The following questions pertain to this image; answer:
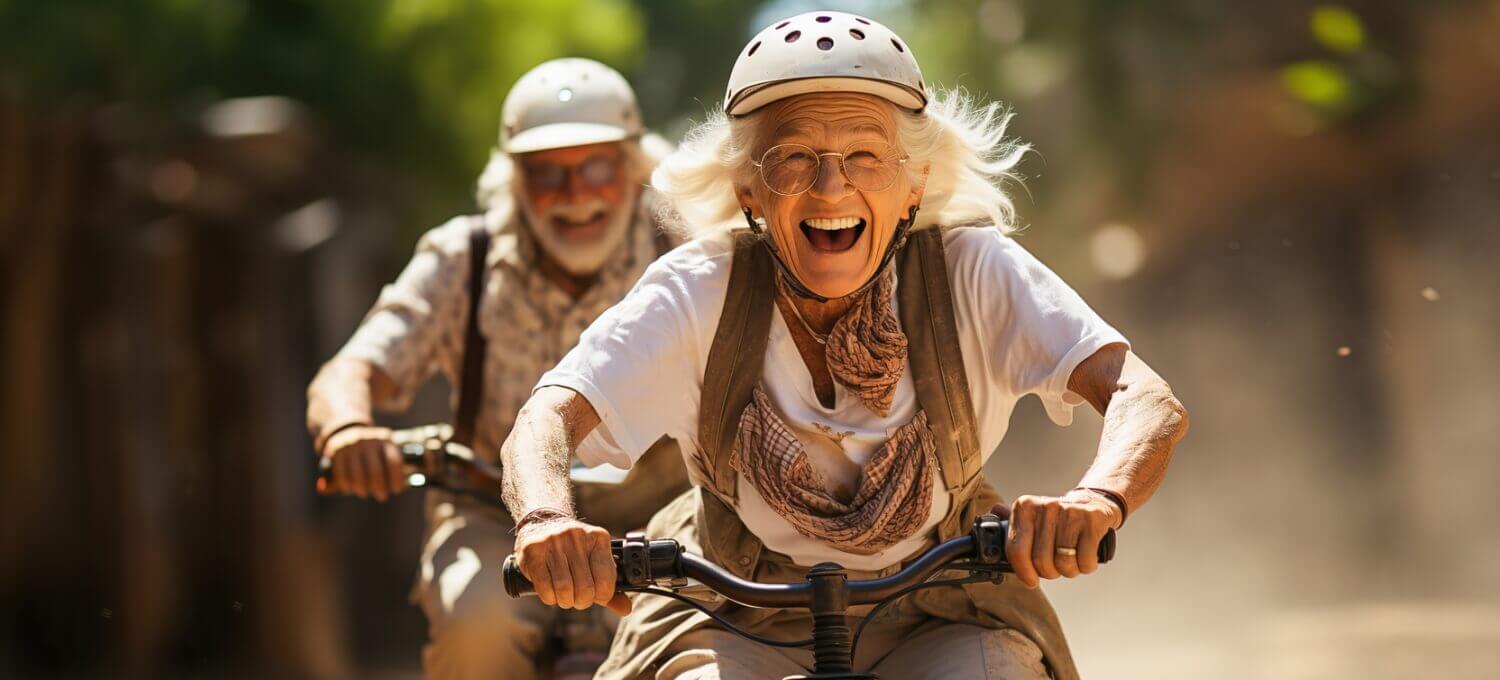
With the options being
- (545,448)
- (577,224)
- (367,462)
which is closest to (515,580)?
(545,448)

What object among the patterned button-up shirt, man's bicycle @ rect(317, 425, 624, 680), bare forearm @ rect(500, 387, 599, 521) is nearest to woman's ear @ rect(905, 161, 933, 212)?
bare forearm @ rect(500, 387, 599, 521)

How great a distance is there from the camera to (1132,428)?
3.05 m

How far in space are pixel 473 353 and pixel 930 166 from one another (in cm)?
198

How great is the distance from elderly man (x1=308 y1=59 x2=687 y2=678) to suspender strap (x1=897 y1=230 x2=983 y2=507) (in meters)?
1.72

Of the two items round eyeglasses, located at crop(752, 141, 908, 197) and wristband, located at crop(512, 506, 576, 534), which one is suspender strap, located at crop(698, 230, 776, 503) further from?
wristband, located at crop(512, 506, 576, 534)

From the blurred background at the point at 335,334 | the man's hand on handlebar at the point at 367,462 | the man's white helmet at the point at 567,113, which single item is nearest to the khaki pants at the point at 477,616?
the man's hand on handlebar at the point at 367,462

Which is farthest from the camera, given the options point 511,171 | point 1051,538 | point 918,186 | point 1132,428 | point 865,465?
point 511,171

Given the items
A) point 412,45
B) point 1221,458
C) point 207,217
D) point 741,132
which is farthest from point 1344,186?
point 741,132

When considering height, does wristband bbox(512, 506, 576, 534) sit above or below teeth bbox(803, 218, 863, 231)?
below

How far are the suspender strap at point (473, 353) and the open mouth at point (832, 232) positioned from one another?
1.97m

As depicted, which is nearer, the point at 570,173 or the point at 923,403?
the point at 923,403

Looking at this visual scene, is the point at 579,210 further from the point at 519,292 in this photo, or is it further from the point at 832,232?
the point at 832,232

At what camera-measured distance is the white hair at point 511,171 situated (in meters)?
5.41

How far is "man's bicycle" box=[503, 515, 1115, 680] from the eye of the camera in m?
2.82
